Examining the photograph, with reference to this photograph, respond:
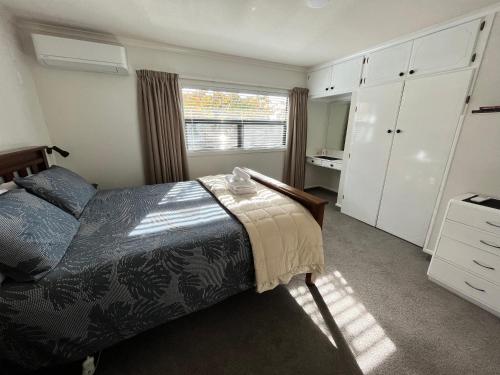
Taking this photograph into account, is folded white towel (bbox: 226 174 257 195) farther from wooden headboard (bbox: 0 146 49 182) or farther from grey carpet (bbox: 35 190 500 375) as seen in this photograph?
wooden headboard (bbox: 0 146 49 182)

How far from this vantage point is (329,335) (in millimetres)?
1344

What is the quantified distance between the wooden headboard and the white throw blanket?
1606mm

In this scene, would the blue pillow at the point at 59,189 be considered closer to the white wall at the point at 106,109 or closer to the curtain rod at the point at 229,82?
the white wall at the point at 106,109

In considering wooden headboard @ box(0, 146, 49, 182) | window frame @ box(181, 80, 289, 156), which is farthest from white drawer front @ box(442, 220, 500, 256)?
wooden headboard @ box(0, 146, 49, 182)

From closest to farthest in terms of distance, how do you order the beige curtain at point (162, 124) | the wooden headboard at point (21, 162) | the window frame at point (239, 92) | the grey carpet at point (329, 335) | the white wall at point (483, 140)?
the grey carpet at point (329, 335) → the wooden headboard at point (21, 162) → the white wall at point (483, 140) → the beige curtain at point (162, 124) → the window frame at point (239, 92)

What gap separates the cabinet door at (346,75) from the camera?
2.77 meters

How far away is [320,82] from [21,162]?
12.6 ft

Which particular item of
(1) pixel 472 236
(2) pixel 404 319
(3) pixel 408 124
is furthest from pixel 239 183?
(3) pixel 408 124

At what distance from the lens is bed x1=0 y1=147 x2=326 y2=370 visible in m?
0.90

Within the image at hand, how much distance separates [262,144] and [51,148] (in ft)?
9.31

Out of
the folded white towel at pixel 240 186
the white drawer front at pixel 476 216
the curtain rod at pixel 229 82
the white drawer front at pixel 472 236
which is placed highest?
the curtain rod at pixel 229 82

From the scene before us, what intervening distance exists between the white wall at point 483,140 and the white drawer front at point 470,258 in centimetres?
58

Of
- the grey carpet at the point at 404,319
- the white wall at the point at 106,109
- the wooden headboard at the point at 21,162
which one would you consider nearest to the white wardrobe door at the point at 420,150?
the grey carpet at the point at 404,319

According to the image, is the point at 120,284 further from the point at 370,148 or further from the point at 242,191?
the point at 370,148
